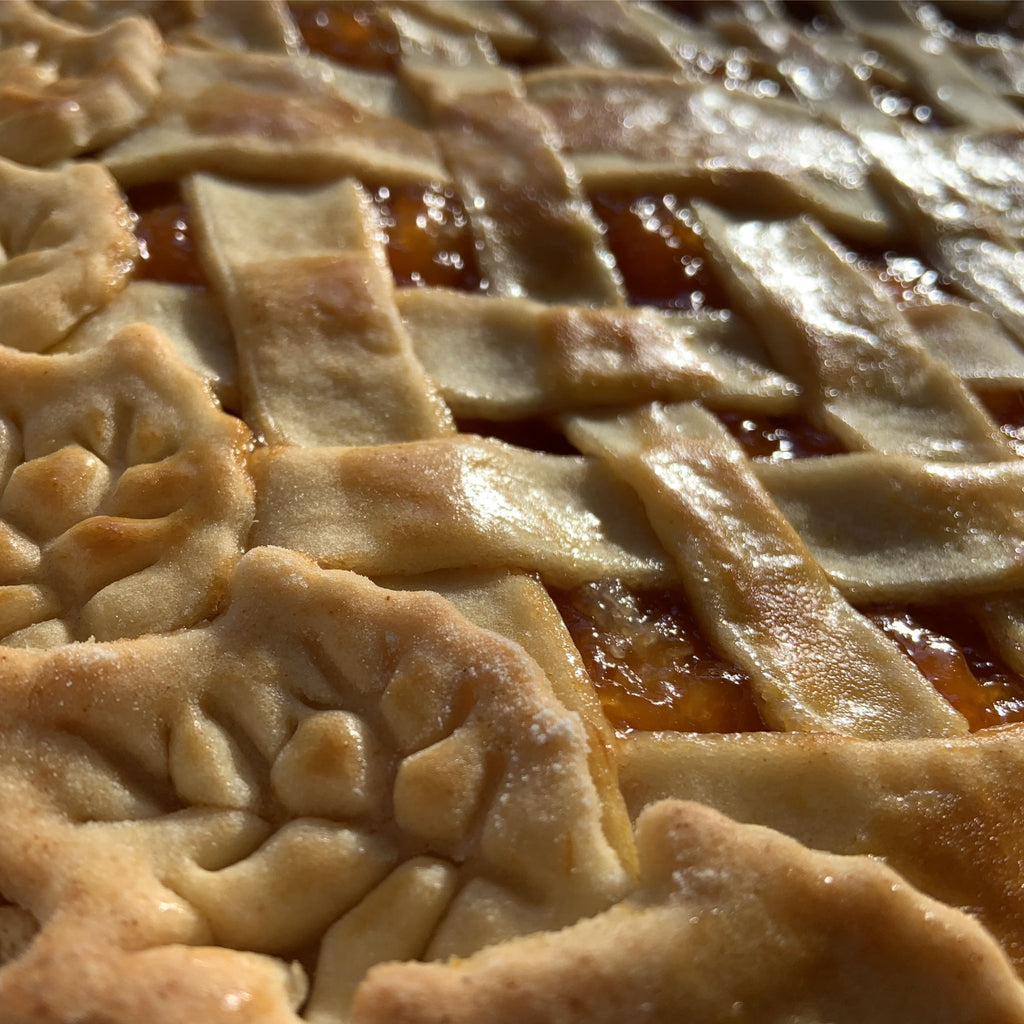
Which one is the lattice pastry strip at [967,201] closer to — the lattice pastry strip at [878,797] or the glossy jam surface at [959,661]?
the glossy jam surface at [959,661]

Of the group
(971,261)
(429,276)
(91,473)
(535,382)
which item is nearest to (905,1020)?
(535,382)

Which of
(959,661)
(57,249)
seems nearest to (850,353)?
(959,661)

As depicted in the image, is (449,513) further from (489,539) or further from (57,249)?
(57,249)

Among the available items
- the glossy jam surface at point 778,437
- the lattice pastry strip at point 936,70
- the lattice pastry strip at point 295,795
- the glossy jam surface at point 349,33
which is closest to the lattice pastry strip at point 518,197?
the glossy jam surface at point 349,33

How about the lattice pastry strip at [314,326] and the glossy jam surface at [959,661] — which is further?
the lattice pastry strip at [314,326]

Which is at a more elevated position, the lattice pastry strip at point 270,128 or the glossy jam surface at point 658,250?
the glossy jam surface at point 658,250

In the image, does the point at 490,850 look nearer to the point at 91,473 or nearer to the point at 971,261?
the point at 91,473

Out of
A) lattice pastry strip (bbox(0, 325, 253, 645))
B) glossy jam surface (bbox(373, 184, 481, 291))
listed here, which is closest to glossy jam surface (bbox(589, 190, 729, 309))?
glossy jam surface (bbox(373, 184, 481, 291))
